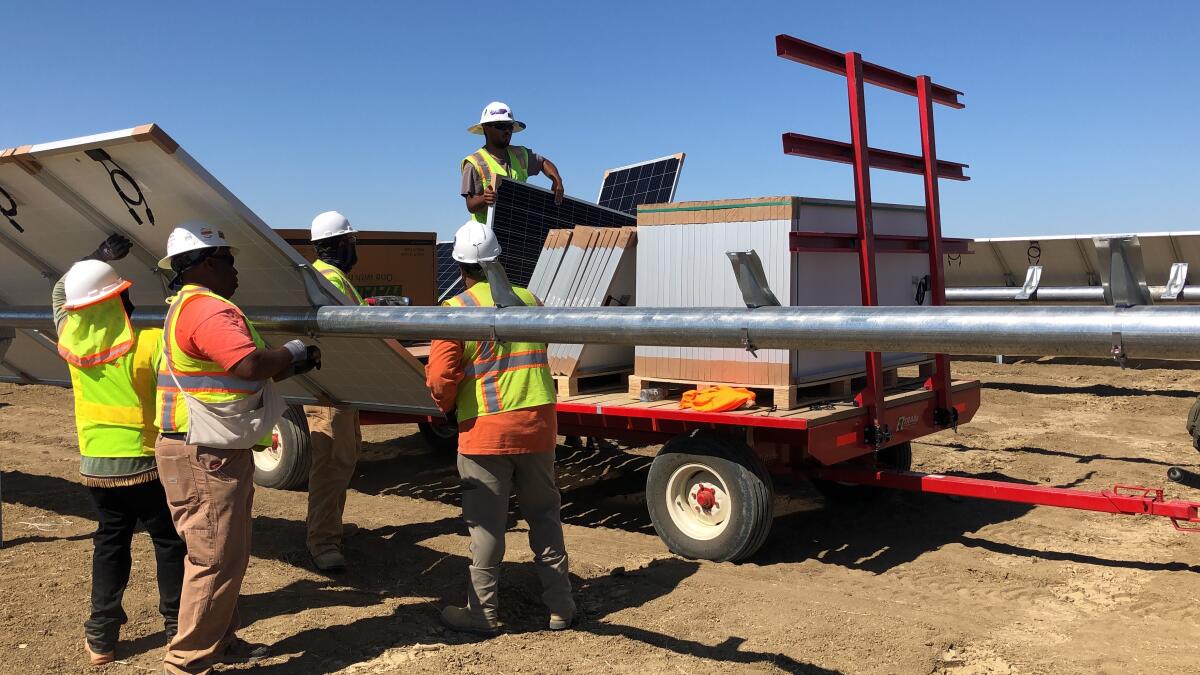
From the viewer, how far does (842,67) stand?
6.07m

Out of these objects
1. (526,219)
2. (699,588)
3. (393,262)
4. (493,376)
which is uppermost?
(526,219)

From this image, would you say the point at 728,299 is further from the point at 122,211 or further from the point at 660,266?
the point at 122,211

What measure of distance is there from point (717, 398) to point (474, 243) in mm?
2204

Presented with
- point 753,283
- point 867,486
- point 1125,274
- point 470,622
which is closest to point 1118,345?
point 1125,274

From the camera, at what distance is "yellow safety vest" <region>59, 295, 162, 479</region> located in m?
4.46

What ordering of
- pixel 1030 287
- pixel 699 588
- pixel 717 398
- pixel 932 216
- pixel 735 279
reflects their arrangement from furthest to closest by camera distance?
pixel 1030 287 < pixel 932 216 < pixel 717 398 < pixel 735 279 < pixel 699 588

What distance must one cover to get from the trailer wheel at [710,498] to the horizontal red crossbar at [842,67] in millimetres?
2375

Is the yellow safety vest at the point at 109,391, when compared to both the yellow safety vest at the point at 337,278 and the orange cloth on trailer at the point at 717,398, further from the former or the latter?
the orange cloth on trailer at the point at 717,398

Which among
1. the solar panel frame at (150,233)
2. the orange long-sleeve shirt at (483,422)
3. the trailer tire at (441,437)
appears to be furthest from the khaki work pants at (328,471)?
the trailer tire at (441,437)

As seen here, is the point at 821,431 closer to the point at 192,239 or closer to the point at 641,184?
the point at 192,239

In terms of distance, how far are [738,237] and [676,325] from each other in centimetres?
355

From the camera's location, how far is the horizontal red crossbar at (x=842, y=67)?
5629 mm

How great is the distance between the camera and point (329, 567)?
234 inches

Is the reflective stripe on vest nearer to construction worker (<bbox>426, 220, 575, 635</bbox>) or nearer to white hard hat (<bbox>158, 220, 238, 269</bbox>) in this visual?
white hard hat (<bbox>158, 220, 238, 269</bbox>)
